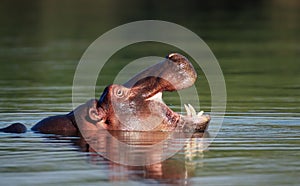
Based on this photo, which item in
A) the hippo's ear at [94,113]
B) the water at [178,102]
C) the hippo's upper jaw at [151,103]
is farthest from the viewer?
the hippo's ear at [94,113]

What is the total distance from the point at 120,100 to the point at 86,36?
693 inches

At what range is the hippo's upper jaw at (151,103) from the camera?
10.8 m

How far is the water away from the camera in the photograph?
29.2 feet

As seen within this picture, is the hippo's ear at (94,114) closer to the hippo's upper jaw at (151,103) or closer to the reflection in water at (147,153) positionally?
the hippo's upper jaw at (151,103)

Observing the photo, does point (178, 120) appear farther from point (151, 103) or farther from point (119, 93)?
point (119, 93)

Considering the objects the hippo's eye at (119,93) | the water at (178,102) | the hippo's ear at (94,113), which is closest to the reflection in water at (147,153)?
the water at (178,102)

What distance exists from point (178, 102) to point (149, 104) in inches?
122

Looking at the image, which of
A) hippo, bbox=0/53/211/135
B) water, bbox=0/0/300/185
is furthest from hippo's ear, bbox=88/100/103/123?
water, bbox=0/0/300/185

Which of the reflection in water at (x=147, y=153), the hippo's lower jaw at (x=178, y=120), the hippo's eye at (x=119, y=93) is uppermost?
the hippo's eye at (x=119, y=93)

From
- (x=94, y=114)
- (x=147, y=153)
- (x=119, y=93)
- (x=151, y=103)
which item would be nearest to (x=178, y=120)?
(x=151, y=103)

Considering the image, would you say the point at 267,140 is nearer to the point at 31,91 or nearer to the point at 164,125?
the point at 164,125

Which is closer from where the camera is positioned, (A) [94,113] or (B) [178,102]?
(A) [94,113]

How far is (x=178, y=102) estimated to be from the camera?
1407 centimetres

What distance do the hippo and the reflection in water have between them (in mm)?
101
